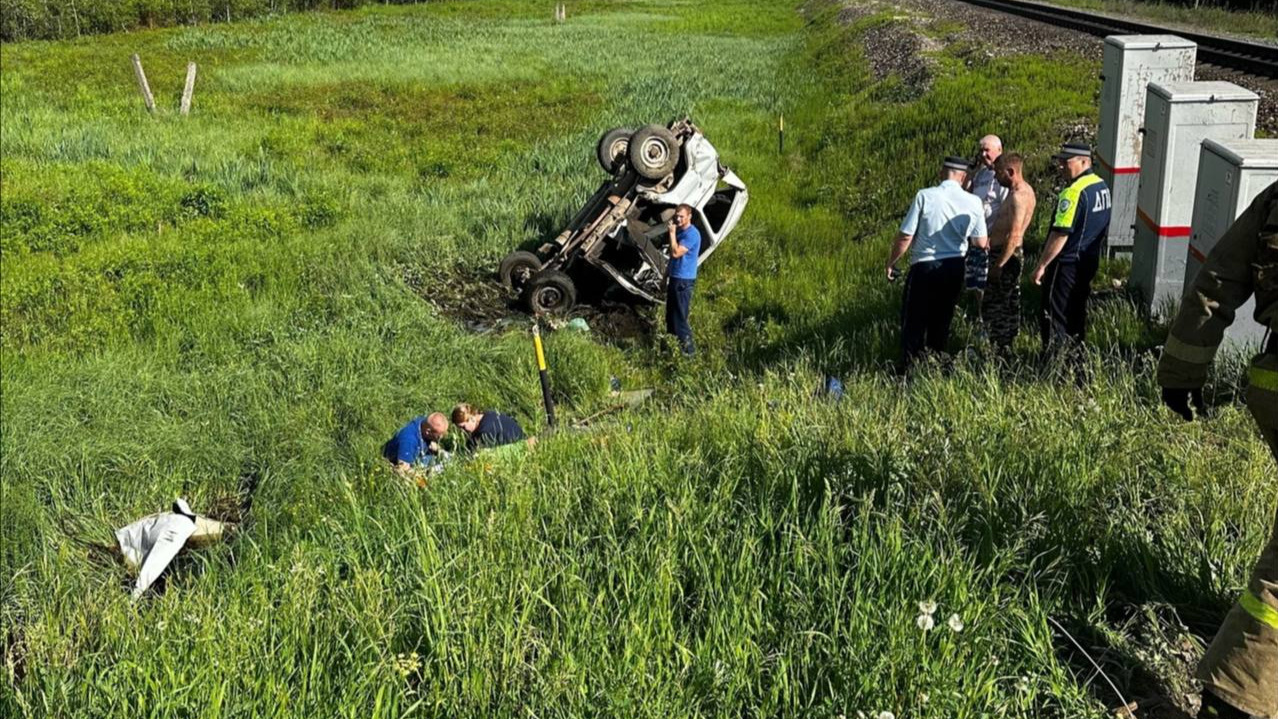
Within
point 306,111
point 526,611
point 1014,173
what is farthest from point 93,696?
point 306,111

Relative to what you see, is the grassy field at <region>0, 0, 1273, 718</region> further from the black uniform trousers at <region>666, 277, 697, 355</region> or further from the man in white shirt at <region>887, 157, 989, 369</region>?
the man in white shirt at <region>887, 157, 989, 369</region>

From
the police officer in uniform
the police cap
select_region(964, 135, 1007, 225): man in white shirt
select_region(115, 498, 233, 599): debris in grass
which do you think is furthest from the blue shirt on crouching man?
select_region(964, 135, 1007, 225): man in white shirt

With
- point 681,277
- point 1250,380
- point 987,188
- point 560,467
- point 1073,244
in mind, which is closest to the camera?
point 1250,380

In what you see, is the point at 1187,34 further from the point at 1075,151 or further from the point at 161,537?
the point at 161,537

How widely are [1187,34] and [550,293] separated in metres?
15.1

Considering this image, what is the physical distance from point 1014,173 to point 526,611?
195 inches

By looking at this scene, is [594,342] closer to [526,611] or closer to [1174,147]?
[1174,147]

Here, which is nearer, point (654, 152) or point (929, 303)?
point (929, 303)

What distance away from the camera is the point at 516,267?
1055 centimetres

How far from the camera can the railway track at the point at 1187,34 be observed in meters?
13.4

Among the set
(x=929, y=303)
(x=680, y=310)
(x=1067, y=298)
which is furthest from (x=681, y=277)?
(x=1067, y=298)

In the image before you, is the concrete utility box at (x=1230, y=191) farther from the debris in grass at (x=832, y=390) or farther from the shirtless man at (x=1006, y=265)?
the debris in grass at (x=832, y=390)

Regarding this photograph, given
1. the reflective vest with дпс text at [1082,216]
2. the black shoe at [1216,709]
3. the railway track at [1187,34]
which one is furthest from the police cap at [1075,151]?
the railway track at [1187,34]

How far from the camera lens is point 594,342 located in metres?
9.35
